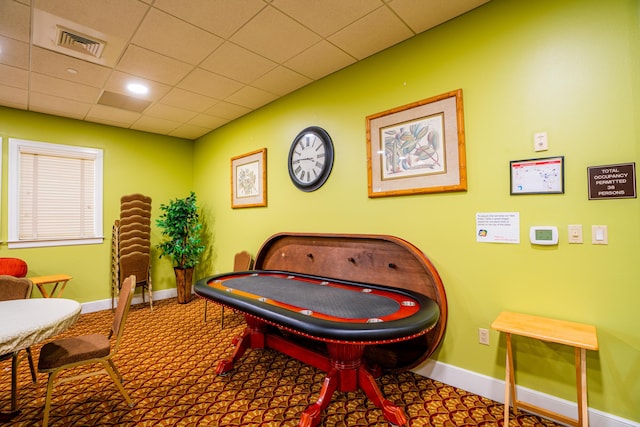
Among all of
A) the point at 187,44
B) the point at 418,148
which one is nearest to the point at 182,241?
the point at 187,44

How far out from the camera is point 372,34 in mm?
2635

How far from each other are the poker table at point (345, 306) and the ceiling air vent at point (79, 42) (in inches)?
88.2

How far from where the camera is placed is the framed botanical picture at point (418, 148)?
7.91 ft

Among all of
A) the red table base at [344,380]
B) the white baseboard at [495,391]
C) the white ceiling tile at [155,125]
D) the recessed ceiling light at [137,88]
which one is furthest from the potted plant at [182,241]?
the white baseboard at [495,391]

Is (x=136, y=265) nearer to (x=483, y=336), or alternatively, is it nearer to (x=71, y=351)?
(x=71, y=351)

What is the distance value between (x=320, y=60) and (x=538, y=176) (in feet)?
7.03

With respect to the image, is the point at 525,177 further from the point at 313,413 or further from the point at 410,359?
the point at 313,413

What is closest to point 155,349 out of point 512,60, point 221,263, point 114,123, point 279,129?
point 221,263

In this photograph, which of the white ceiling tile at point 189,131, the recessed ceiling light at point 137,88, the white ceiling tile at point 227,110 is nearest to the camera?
the recessed ceiling light at point 137,88

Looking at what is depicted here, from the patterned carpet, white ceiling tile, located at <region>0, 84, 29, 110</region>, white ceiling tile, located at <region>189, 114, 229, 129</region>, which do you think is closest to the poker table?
the patterned carpet

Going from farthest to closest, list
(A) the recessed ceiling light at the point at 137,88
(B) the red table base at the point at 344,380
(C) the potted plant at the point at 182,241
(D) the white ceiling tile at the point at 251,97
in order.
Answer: (C) the potted plant at the point at 182,241 → (D) the white ceiling tile at the point at 251,97 → (A) the recessed ceiling light at the point at 137,88 → (B) the red table base at the point at 344,380

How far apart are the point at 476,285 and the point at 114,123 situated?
5.35 meters

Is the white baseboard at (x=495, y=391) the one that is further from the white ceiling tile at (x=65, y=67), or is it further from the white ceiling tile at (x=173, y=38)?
the white ceiling tile at (x=65, y=67)

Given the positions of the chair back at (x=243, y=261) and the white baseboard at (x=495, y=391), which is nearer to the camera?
the white baseboard at (x=495, y=391)
